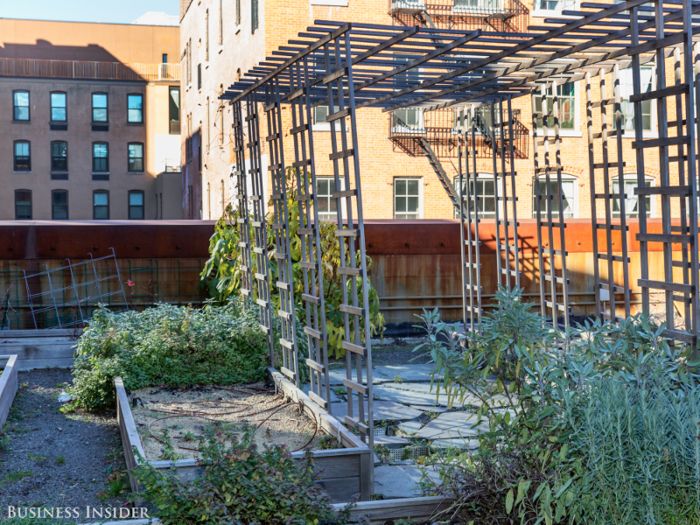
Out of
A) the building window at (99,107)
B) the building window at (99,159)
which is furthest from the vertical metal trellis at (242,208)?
the building window at (99,107)

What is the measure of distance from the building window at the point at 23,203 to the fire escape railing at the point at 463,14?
2575 cm

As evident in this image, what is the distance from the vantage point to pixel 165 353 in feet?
23.7

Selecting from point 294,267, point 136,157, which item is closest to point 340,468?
point 294,267

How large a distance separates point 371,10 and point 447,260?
11.5 m

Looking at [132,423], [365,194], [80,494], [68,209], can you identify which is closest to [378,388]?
[132,423]

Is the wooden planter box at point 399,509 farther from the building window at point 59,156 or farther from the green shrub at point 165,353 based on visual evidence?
the building window at point 59,156

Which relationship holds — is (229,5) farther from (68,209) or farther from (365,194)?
(68,209)

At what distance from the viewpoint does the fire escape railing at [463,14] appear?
20.2 metres

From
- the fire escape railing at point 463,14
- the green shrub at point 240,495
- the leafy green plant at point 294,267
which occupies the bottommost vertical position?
the green shrub at point 240,495

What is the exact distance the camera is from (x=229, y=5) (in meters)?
24.5

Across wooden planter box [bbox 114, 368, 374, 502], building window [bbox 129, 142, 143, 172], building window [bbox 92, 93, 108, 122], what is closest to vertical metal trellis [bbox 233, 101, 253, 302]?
wooden planter box [bbox 114, 368, 374, 502]

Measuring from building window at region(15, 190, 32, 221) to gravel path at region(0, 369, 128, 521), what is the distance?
33.7m

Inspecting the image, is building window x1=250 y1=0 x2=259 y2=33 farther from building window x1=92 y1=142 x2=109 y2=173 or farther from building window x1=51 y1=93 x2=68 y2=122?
building window x1=51 y1=93 x2=68 y2=122

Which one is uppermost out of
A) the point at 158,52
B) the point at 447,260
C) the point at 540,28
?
the point at 158,52
